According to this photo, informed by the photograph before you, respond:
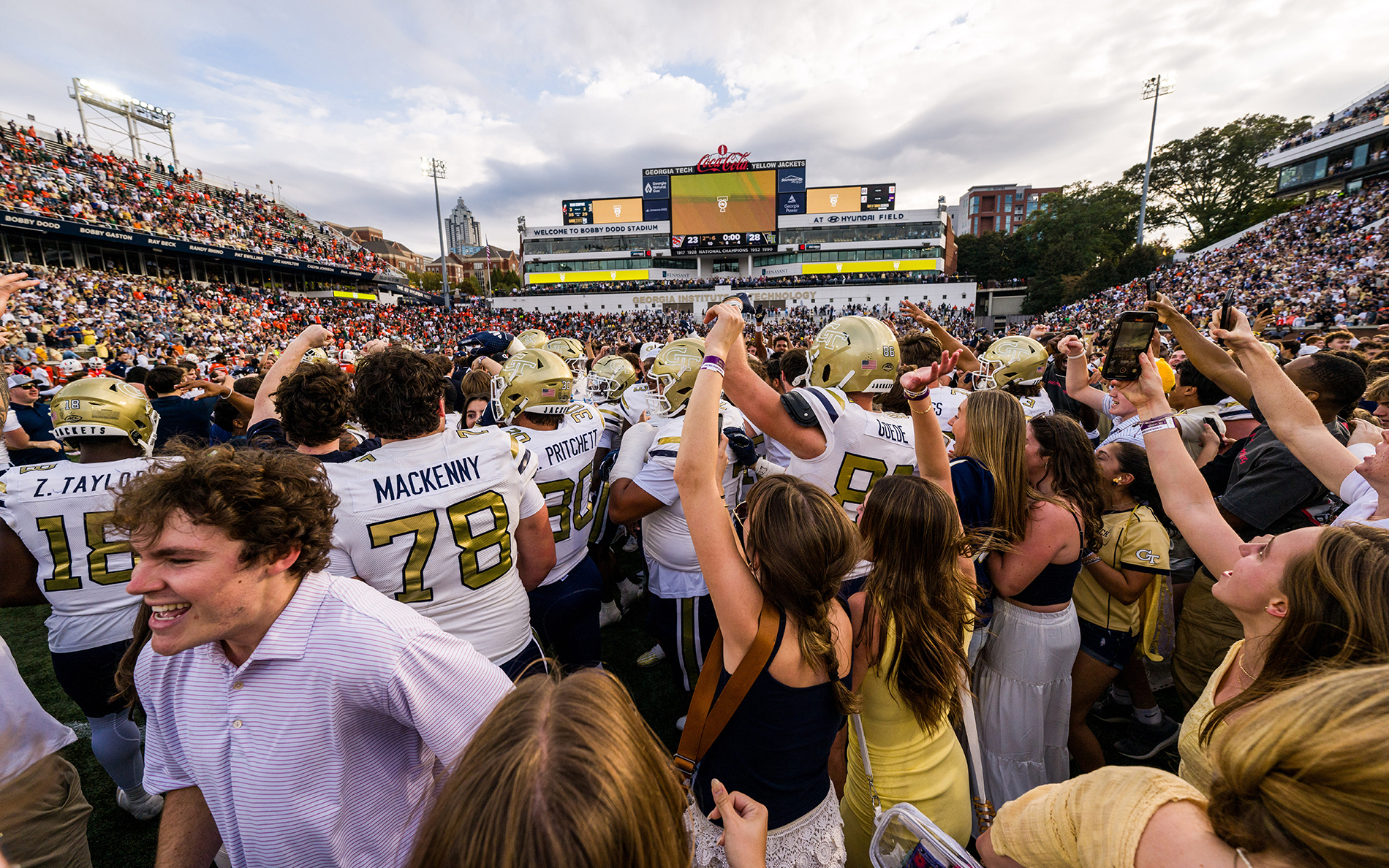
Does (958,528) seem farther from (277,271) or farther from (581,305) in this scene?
(581,305)

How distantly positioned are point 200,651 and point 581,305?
5837 centimetres

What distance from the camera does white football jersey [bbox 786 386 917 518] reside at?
9.31ft

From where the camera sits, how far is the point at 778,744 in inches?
66.6

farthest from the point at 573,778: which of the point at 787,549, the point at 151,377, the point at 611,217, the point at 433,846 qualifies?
the point at 611,217

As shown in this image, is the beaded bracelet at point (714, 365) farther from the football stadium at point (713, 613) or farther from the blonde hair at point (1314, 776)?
the blonde hair at point (1314, 776)

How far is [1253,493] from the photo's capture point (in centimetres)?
308

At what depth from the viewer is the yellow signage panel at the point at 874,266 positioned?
183 feet

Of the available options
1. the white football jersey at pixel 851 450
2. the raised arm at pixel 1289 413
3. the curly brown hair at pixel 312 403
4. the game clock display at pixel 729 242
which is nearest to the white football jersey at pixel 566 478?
the curly brown hair at pixel 312 403

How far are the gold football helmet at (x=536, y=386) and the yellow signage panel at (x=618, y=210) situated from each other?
196ft

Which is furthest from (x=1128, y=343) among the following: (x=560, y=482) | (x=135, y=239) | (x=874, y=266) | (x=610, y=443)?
(x=874, y=266)

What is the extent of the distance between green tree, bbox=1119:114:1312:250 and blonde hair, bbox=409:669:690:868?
58.8 meters

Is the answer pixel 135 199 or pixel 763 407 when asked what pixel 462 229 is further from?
pixel 763 407

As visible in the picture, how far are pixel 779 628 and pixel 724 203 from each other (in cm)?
5621

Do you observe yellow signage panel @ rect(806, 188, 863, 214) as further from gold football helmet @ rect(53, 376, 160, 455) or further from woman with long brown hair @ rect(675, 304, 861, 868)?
woman with long brown hair @ rect(675, 304, 861, 868)
